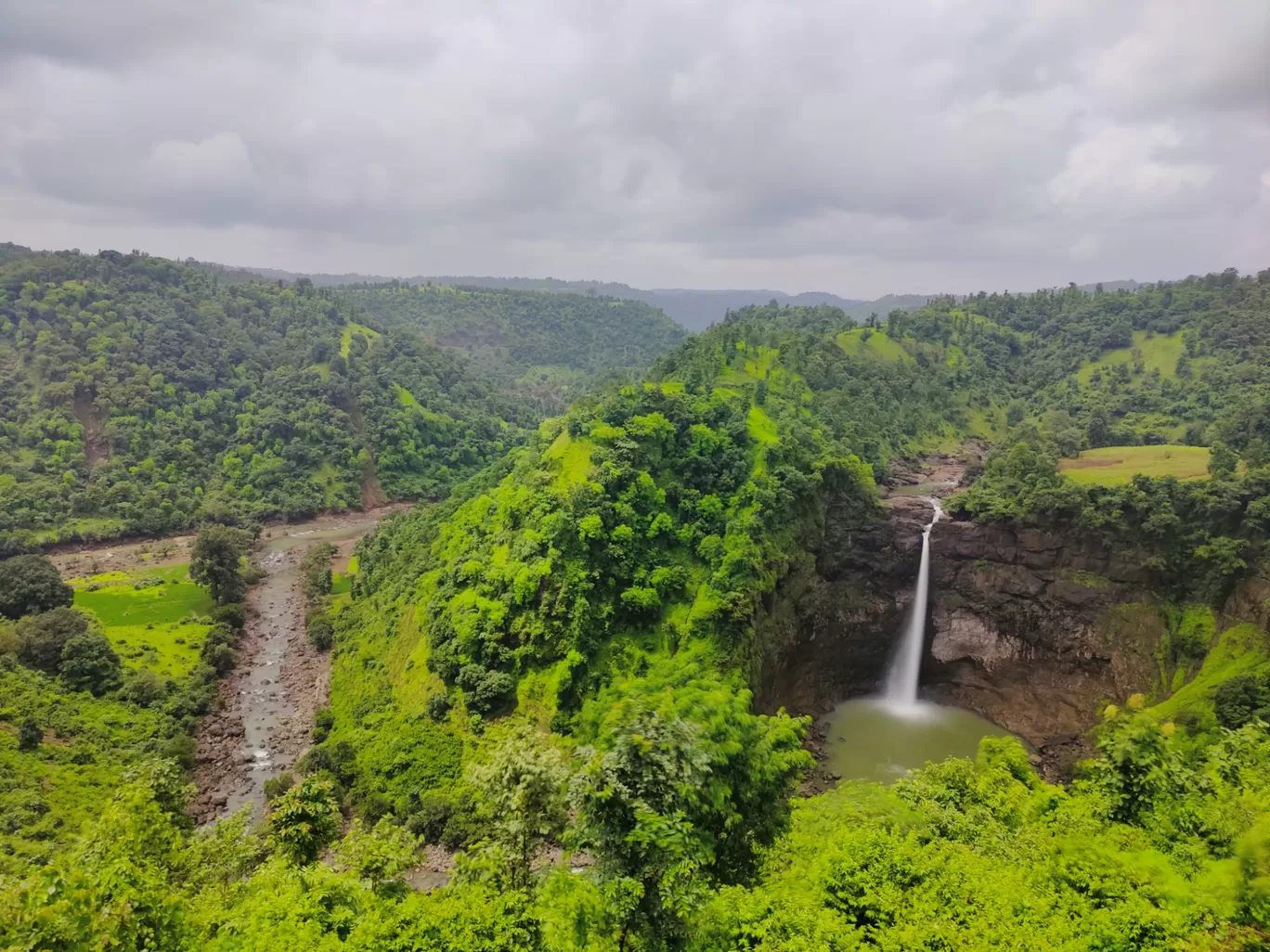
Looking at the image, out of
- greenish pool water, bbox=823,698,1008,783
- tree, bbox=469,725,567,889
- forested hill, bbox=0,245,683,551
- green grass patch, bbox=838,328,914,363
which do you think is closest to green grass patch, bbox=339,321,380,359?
forested hill, bbox=0,245,683,551

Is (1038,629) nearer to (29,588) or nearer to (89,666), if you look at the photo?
(89,666)

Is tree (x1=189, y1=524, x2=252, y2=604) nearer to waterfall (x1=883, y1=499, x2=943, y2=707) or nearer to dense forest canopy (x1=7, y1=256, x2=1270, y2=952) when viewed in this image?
dense forest canopy (x1=7, y1=256, x2=1270, y2=952)

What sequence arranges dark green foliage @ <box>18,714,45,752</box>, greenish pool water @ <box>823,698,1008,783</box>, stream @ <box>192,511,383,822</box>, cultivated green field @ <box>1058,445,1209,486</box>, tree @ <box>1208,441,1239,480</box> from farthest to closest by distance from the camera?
cultivated green field @ <box>1058,445,1209,486</box> → tree @ <box>1208,441,1239,480</box> → greenish pool water @ <box>823,698,1008,783</box> → stream @ <box>192,511,383,822</box> → dark green foliage @ <box>18,714,45,752</box>

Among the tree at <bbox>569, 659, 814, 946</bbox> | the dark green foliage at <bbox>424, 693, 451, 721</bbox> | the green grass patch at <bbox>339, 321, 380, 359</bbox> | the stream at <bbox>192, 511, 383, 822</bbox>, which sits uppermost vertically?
the green grass patch at <bbox>339, 321, 380, 359</bbox>

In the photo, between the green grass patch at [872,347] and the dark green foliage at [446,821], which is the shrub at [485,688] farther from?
the green grass patch at [872,347]

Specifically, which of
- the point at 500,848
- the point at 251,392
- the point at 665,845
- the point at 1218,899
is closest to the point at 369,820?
the point at 500,848

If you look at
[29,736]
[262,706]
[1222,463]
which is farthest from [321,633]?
[1222,463]
